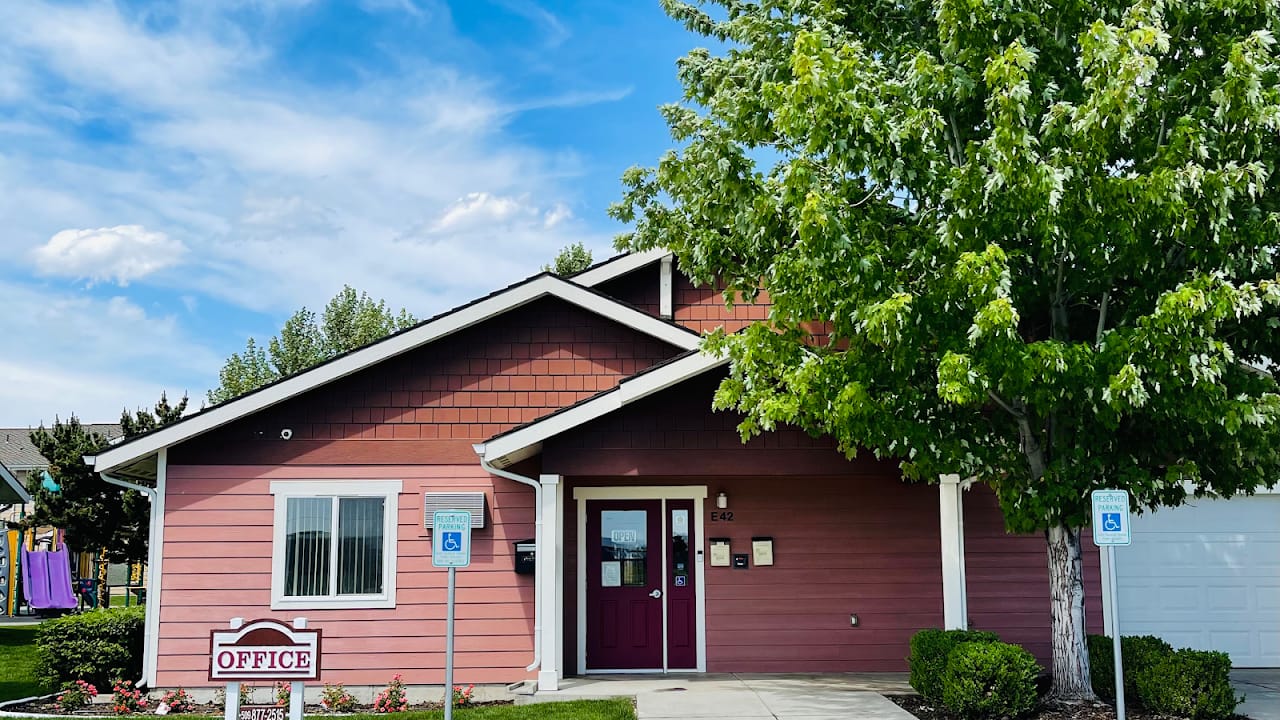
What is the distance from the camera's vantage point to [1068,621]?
984 cm

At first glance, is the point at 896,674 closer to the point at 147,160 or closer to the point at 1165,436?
the point at 1165,436

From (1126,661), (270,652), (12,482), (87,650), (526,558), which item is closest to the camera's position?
(270,652)

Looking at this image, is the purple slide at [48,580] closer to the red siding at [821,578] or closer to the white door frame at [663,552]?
the white door frame at [663,552]

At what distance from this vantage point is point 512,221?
4622cm

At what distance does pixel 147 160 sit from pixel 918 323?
17.8 metres

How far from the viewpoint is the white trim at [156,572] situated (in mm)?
11898

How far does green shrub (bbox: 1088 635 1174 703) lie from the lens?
979 centimetres

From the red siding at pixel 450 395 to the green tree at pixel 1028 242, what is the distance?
9.91 ft

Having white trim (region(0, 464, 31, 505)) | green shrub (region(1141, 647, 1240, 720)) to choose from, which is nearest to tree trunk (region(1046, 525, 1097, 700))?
Answer: green shrub (region(1141, 647, 1240, 720))

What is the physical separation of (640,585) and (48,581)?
17.8 meters

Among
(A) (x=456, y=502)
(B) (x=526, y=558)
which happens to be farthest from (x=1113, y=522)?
(A) (x=456, y=502)

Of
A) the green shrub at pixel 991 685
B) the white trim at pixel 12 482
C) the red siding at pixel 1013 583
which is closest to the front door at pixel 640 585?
the red siding at pixel 1013 583

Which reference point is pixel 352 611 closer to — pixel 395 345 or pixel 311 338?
pixel 395 345

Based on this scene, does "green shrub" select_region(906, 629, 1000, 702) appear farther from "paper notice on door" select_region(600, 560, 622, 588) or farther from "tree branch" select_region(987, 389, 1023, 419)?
"paper notice on door" select_region(600, 560, 622, 588)
